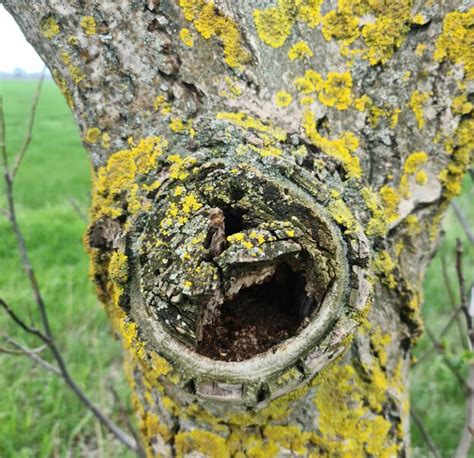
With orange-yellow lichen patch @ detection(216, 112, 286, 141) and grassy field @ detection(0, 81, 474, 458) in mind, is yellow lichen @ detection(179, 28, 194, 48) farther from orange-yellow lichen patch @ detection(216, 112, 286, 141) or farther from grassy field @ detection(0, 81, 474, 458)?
grassy field @ detection(0, 81, 474, 458)

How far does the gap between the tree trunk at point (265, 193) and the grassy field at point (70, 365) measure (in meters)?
0.89

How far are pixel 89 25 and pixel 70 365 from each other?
2.73 m

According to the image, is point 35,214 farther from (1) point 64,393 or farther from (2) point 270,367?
(2) point 270,367

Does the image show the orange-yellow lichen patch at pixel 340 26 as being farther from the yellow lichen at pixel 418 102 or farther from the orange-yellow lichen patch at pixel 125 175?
the orange-yellow lichen patch at pixel 125 175

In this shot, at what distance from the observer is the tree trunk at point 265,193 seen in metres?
1.04

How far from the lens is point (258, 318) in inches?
45.3

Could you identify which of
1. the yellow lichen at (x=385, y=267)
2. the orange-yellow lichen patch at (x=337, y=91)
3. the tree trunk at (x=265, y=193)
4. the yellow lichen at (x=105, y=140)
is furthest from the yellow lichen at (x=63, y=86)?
the yellow lichen at (x=385, y=267)

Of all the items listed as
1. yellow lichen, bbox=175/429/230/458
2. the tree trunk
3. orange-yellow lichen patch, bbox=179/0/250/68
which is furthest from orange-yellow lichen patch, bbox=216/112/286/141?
yellow lichen, bbox=175/429/230/458

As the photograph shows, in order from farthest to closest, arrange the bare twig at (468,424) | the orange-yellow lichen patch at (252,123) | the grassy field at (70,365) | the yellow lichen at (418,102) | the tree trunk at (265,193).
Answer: the grassy field at (70,365) < the bare twig at (468,424) < the yellow lichen at (418,102) < the orange-yellow lichen patch at (252,123) < the tree trunk at (265,193)

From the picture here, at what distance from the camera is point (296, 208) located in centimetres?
106

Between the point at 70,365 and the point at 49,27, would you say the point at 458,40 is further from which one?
the point at 70,365

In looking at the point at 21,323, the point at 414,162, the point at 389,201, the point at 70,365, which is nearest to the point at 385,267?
the point at 389,201

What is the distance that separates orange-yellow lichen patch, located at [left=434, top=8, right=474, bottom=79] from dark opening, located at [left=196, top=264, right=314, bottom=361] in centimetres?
67

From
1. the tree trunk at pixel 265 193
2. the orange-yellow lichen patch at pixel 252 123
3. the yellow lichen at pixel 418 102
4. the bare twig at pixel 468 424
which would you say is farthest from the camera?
the bare twig at pixel 468 424
